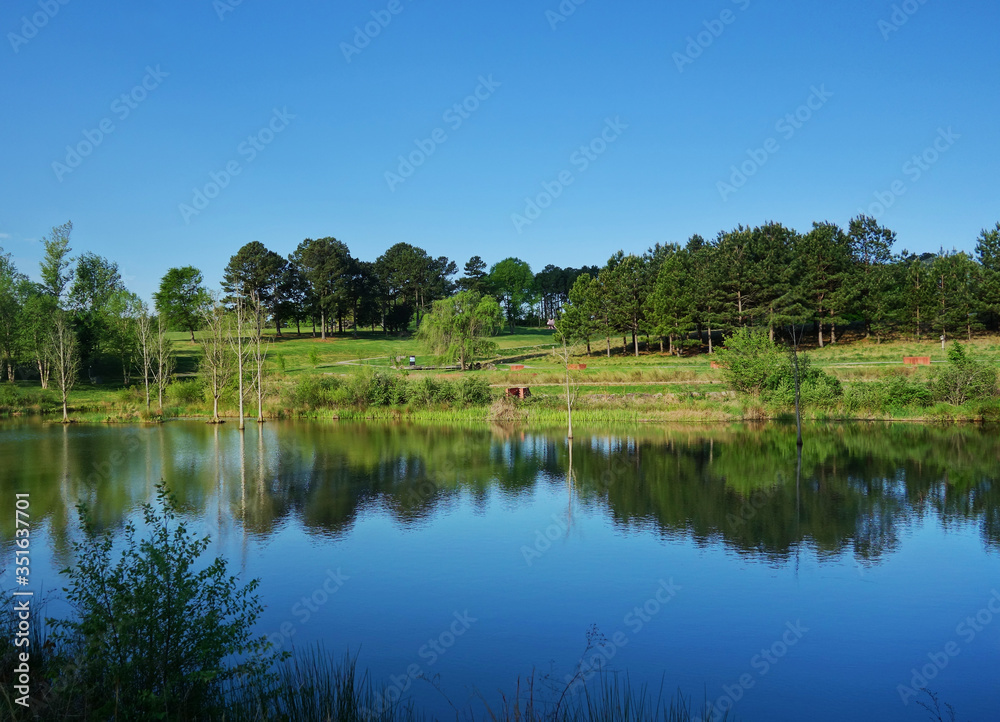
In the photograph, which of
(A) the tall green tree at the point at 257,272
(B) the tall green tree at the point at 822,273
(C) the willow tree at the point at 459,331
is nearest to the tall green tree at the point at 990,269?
(B) the tall green tree at the point at 822,273

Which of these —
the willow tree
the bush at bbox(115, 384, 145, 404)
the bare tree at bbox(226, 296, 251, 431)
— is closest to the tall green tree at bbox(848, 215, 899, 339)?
the willow tree

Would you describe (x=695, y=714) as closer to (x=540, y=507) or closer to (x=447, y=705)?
(x=447, y=705)

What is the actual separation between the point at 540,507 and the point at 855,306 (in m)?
61.4

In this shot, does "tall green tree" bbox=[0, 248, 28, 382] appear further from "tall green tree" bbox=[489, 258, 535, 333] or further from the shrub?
"tall green tree" bbox=[489, 258, 535, 333]

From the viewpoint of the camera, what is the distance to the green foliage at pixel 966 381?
4600cm

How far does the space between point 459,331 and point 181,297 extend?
4679cm

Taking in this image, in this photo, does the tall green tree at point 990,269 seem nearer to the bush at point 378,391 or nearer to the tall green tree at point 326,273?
the bush at point 378,391

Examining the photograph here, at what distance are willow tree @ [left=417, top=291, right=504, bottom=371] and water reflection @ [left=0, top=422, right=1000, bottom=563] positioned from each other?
25.6m

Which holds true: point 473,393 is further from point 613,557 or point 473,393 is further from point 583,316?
point 613,557

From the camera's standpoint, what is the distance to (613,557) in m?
19.0

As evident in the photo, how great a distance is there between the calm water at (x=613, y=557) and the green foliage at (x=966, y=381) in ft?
37.7

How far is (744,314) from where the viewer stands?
73.5m

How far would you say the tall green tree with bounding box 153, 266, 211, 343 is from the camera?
94444 millimetres

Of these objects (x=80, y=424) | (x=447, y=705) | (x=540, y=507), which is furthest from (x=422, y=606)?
(x=80, y=424)
